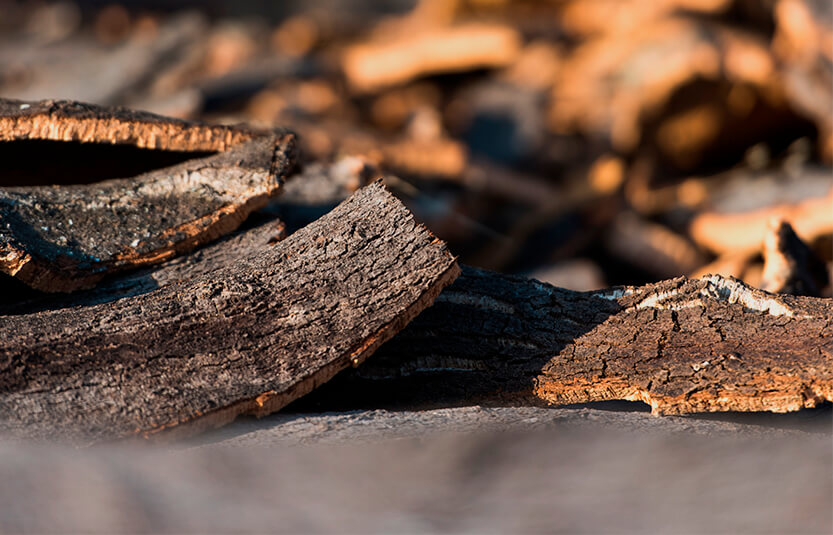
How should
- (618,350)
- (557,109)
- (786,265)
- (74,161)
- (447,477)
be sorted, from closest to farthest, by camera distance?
(447,477), (618,350), (74,161), (786,265), (557,109)

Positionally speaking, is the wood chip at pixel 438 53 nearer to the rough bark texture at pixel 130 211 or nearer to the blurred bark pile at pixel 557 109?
the blurred bark pile at pixel 557 109

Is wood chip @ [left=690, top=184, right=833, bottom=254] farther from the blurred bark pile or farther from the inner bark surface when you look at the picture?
the inner bark surface

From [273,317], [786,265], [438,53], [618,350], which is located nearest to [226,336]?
[273,317]

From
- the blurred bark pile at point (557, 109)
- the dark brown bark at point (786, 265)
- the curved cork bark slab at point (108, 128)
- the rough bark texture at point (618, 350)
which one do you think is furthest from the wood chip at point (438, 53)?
the rough bark texture at point (618, 350)

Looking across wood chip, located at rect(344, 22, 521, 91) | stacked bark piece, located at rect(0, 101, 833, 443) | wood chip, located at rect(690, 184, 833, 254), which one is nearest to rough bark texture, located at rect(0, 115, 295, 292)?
stacked bark piece, located at rect(0, 101, 833, 443)

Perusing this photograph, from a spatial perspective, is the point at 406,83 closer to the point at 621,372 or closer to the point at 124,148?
the point at 124,148

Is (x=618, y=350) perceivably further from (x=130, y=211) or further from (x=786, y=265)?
(x=130, y=211)
